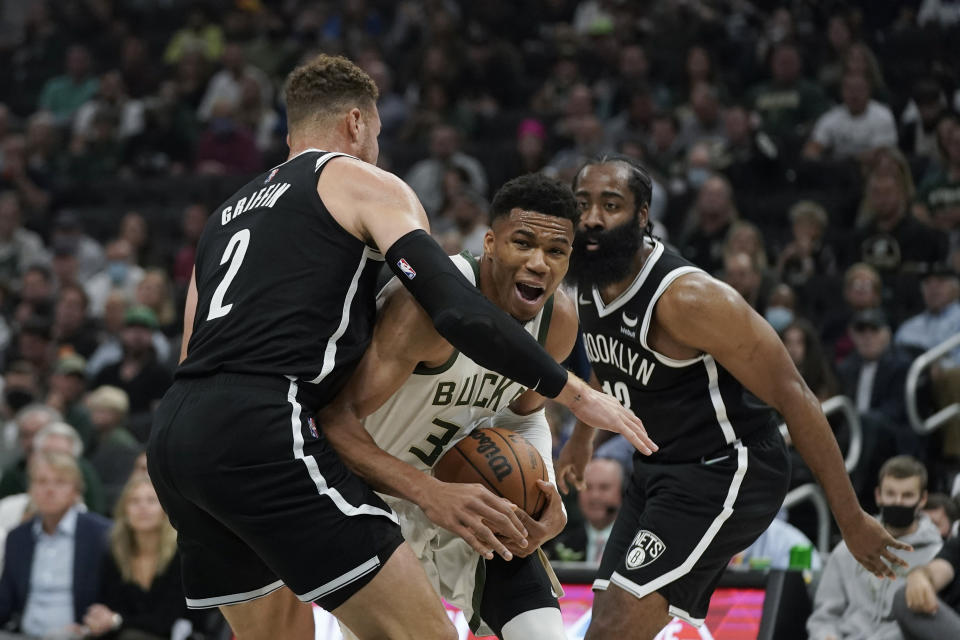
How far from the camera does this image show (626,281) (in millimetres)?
4383

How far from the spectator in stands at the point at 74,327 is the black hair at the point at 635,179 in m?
6.74

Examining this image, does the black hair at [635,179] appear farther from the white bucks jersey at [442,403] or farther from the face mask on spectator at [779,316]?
the face mask on spectator at [779,316]

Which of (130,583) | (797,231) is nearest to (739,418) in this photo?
(130,583)

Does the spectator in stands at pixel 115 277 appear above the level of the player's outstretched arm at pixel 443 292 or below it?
below

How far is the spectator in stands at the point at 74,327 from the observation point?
10312 mm

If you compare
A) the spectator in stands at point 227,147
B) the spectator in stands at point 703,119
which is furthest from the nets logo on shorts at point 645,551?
the spectator in stands at point 227,147

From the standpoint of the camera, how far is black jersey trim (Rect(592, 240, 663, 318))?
4.34 m

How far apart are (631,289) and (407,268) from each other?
4.13 feet

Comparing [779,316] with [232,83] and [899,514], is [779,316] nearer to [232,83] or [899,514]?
[899,514]

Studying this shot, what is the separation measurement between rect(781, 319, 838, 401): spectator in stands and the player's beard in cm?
290

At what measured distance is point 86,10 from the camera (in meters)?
15.1

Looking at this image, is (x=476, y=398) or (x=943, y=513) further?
(x=943, y=513)

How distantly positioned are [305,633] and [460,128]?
7974 millimetres

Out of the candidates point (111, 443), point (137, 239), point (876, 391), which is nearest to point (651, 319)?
point (876, 391)
